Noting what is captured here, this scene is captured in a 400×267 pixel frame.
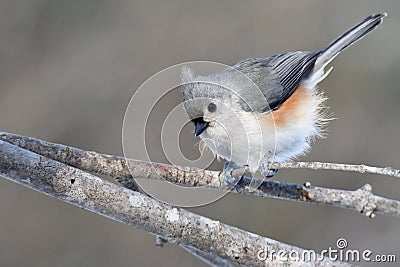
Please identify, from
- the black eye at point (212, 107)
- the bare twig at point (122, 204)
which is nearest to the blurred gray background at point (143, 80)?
the black eye at point (212, 107)

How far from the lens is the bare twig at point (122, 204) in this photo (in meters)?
1.61

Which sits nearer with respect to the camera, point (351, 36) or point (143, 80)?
point (351, 36)

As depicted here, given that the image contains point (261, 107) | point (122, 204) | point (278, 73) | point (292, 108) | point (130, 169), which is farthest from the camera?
point (278, 73)

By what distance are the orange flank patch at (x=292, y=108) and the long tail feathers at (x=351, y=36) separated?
174mm

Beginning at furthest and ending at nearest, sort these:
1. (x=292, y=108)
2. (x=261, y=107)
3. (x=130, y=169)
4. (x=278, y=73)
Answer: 1. (x=278, y=73)
2. (x=292, y=108)
3. (x=261, y=107)
4. (x=130, y=169)

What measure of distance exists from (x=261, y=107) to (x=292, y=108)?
0.79 ft

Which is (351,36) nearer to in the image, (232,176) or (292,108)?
(292,108)

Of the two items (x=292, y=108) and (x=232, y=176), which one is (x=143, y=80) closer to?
(x=292, y=108)

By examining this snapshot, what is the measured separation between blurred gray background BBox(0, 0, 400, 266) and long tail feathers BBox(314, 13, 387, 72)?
1363 millimetres

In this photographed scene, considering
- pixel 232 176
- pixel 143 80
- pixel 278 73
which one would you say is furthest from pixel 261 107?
pixel 143 80

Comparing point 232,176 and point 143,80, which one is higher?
point 143,80

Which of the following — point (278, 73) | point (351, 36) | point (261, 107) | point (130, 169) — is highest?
point (351, 36)

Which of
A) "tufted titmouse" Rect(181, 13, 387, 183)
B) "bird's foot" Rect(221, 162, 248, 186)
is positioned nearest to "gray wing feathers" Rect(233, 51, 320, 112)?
"tufted titmouse" Rect(181, 13, 387, 183)

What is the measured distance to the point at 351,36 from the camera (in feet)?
8.51
